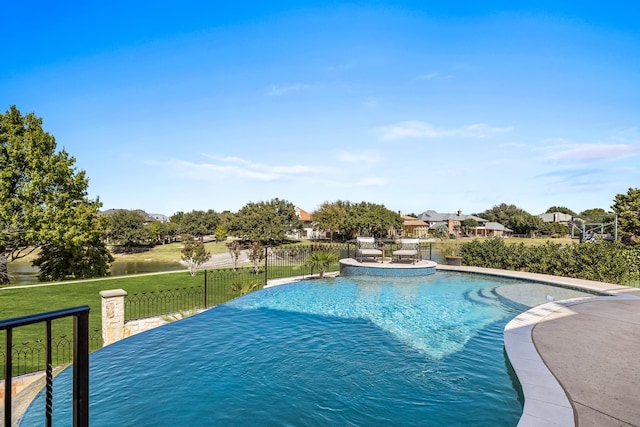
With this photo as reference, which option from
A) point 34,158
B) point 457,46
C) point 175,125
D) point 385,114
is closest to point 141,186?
point 34,158

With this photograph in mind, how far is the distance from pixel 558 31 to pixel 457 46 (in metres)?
3.69

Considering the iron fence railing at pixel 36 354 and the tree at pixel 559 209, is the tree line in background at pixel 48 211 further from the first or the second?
the tree at pixel 559 209

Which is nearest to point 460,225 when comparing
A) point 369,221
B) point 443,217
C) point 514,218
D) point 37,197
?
point 443,217

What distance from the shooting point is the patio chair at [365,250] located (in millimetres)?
18469

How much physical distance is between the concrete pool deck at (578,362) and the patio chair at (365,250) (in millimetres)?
9412

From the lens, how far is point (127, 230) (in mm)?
54094

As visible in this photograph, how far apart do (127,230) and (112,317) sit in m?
51.7

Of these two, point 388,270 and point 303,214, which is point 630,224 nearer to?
point 388,270

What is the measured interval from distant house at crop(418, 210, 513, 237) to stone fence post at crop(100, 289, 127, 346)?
257ft

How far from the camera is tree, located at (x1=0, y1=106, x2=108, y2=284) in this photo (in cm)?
1940

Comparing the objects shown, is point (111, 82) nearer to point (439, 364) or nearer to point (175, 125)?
point (175, 125)

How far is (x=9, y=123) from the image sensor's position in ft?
66.3

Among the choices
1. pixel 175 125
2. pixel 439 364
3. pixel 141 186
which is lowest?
pixel 439 364

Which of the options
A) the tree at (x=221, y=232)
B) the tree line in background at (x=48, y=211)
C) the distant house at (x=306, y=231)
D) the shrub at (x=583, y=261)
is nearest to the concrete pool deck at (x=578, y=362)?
the shrub at (x=583, y=261)
